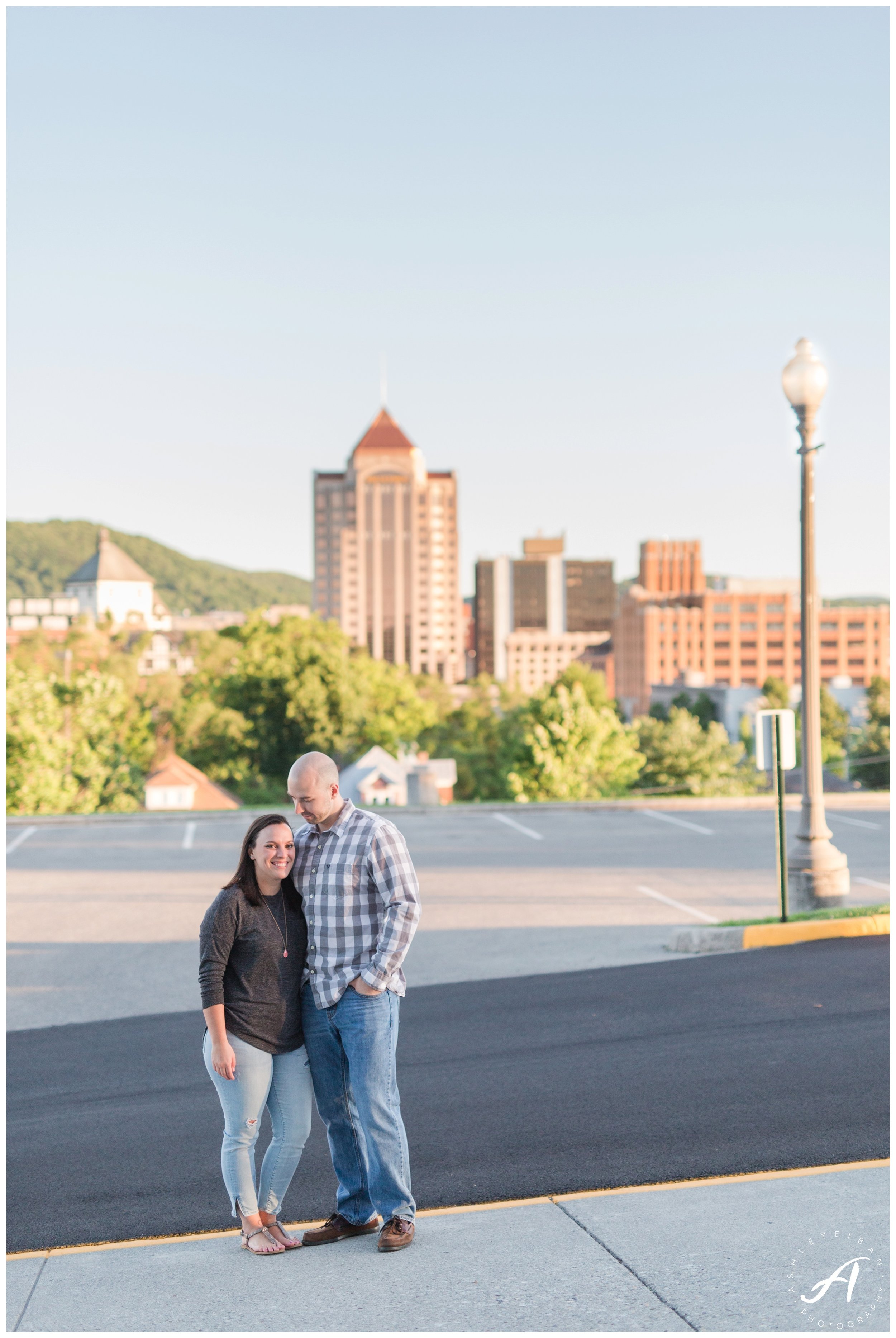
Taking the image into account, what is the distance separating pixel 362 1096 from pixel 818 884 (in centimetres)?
772

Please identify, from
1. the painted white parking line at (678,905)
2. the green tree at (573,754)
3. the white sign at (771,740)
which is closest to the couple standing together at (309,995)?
the white sign at (771,740)

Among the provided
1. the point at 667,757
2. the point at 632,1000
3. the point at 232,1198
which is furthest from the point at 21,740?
the point at 232,1198

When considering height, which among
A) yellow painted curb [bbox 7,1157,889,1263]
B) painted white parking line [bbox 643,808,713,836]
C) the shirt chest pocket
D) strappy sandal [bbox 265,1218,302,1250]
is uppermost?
the shirt chest pocket

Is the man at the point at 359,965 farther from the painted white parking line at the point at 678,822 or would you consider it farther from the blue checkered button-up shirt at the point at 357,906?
the painted white parking line at the point at 678,822

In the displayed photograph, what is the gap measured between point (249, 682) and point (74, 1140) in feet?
164

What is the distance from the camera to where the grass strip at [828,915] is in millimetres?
10195

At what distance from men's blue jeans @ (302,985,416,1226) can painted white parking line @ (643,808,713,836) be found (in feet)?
50.4

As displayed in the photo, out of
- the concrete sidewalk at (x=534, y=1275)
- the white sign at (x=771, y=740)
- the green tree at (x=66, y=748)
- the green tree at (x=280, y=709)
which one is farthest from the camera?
the green tree at (x=280, y=709)

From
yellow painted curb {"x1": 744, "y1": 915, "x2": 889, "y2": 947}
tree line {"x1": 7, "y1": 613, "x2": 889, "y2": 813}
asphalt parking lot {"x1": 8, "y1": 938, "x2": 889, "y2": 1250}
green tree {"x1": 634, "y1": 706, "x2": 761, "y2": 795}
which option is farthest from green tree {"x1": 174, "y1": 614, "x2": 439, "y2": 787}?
asphalt parking lot {"x1": 8, "y1": 938, "x2": 889, "y2": 1250}

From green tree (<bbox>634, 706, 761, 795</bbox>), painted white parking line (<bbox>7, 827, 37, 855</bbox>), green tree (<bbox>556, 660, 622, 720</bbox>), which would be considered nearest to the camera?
painted white parking line (<bbox>7, 827, 37, 855</bbox>)

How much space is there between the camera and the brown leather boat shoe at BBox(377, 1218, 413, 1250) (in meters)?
4.11

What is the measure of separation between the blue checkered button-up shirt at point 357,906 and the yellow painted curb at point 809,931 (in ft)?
21.4

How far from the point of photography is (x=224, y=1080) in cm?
407

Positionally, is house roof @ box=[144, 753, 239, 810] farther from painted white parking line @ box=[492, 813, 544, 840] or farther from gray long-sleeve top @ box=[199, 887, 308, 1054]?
gray long-sleeve top @ box=[199, 887, 308, 1054]
